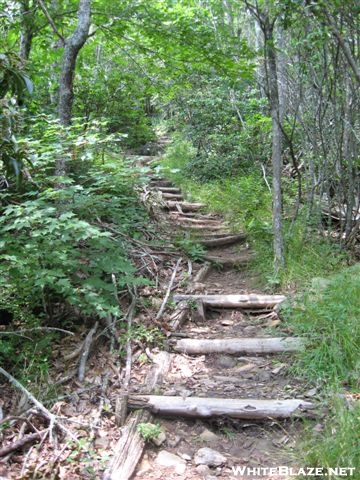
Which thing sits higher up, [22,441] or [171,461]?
[22,441]

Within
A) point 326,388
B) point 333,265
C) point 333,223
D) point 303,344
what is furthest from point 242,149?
point 326,388

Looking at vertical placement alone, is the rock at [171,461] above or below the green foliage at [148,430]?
below

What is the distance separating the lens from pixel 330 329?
3.47m

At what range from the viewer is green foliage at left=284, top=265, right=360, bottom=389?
3.15 meters

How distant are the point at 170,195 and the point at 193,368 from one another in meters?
5.77

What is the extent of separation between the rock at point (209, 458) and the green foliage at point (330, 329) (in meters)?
0.96

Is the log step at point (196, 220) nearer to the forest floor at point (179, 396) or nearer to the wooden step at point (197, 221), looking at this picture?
the wooden step at point (197, 221)

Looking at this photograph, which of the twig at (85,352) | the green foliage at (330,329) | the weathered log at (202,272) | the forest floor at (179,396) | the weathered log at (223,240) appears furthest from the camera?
the weathered log at (223,240)

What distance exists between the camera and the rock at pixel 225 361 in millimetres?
3742

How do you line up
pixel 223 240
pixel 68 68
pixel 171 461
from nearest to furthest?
pixel 171 461, pixel 68 68, pixel 223 240

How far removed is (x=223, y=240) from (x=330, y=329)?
332 centimetres

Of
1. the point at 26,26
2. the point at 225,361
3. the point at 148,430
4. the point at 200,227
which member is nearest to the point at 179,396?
the point at 148,430

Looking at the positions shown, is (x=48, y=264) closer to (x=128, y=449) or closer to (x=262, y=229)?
(x=128, y=449)

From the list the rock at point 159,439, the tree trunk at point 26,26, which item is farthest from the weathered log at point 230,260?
the tree trunk at point 26,26
